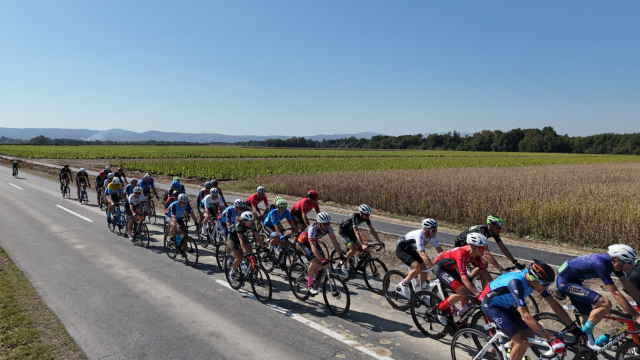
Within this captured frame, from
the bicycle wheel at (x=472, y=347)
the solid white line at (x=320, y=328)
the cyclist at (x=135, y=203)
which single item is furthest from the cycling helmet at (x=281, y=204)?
the cyclist at (x=135, y=203)

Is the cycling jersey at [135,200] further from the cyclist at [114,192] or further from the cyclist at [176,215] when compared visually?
the cyclist at [176,215]

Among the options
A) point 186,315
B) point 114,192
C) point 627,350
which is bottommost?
point 186,315

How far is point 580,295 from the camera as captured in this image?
5.55 metres

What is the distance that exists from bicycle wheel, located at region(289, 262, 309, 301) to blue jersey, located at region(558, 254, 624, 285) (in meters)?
4.75

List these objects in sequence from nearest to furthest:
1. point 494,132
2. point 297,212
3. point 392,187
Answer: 1. point 297,212
2. point 392,187
3. point 494,132

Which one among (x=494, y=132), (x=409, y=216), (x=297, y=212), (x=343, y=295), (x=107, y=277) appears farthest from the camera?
(x=494, y=132)

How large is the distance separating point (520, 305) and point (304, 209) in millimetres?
6654

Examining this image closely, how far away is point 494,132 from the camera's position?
140750 mm

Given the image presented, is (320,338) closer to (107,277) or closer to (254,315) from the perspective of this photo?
(254,315)

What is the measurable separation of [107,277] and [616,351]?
34.5 feet

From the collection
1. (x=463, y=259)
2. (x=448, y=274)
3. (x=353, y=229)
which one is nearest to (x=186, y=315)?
(x=353, y=229)

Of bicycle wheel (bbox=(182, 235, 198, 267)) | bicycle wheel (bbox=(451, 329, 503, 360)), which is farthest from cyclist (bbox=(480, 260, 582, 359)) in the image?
bicycle wheel (bbox=(182, 235, 198, 267))

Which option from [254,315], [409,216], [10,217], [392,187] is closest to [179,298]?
[254,315]

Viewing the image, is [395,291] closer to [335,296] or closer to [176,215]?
[335,296]
